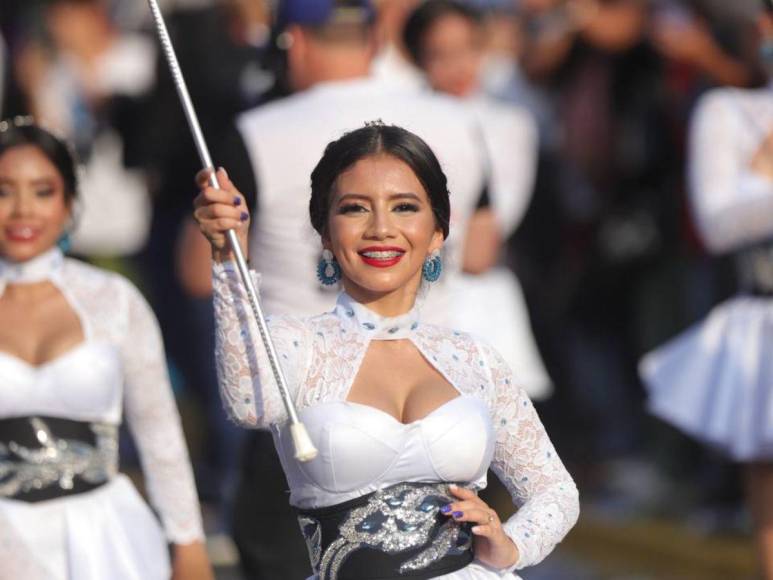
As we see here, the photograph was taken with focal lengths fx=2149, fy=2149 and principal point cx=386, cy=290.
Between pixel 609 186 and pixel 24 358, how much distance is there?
4.64 m

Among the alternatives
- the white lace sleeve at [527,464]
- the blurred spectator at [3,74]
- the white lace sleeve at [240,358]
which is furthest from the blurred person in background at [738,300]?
the blurred spectator at [3,74]

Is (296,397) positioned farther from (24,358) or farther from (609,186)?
(609,186)

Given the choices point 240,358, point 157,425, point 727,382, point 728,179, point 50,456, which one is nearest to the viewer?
point 240,358

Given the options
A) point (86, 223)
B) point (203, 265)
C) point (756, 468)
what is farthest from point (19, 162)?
point (86, 223)

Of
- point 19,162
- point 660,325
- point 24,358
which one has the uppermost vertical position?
point 19,162

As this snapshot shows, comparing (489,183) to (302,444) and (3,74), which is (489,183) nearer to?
(302,444)

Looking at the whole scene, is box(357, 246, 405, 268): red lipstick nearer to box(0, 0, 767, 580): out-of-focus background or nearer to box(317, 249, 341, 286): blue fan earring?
box(317, 249, 341, 286): blue fan earring

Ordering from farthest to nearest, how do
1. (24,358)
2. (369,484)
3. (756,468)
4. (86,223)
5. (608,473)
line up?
(86,223)
(608,473)
(756,468)
(24,358)
(369,484)

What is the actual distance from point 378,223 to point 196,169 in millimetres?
5336

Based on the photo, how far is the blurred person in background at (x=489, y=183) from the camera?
6.80 metres

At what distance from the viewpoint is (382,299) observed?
14.9ft

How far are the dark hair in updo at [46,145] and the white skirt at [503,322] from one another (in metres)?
1.64

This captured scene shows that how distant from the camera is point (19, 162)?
576cm

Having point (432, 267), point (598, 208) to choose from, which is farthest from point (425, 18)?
point (432, 267)
